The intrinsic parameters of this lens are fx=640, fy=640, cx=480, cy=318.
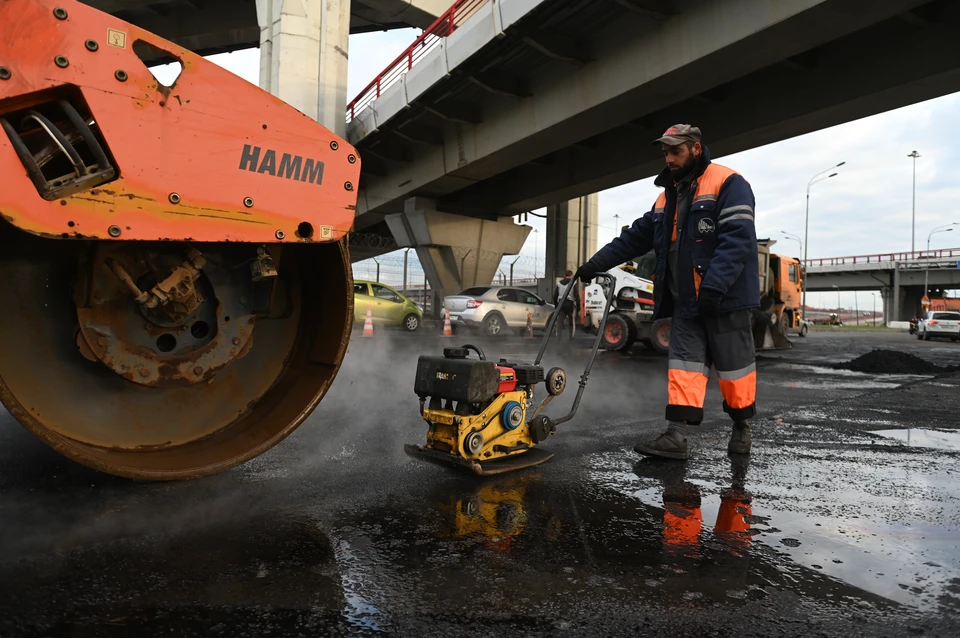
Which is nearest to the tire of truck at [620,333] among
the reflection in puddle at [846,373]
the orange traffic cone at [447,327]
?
the reflection in puddle at [846,373]

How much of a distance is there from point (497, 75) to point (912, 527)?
1275 cm

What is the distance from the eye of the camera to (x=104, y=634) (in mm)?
1572

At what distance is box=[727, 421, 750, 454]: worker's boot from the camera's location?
3.76 m

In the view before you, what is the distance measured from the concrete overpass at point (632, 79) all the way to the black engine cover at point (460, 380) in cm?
802

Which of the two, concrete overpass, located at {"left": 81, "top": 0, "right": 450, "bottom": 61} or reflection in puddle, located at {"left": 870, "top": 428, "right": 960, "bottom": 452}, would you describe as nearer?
reflection in puddle, located at {"left": 870, "top": 428, "right": 960, "bottom": 452}

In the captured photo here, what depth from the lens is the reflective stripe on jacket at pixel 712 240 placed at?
3471 mm

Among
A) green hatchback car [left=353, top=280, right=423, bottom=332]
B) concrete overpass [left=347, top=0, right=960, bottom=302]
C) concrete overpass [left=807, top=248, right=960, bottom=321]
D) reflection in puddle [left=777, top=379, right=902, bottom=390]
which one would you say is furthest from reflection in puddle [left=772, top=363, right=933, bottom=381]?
concrete overpass [left=807, top=248, right=960, bottom=321]

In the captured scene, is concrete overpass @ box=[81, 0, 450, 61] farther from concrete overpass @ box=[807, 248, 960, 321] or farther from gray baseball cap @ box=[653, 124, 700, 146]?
concrete overpass @ box=[807, 248, 960, 321]

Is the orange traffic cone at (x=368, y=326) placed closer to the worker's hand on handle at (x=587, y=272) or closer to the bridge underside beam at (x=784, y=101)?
the bridge underside beam at (x=784, y=101)

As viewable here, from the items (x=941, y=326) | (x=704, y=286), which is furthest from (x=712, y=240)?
(x=941, y=326)

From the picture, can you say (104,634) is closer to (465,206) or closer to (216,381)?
(216,381)

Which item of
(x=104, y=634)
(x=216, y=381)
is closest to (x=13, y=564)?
(x=104, y=634)

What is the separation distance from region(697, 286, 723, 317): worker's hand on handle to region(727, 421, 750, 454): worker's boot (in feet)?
2.52

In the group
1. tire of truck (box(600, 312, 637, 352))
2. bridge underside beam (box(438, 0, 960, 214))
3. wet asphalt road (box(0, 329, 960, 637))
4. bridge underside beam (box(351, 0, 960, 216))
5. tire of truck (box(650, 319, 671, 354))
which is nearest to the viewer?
wet asphalt road (box(0, 329, 960, 637))
